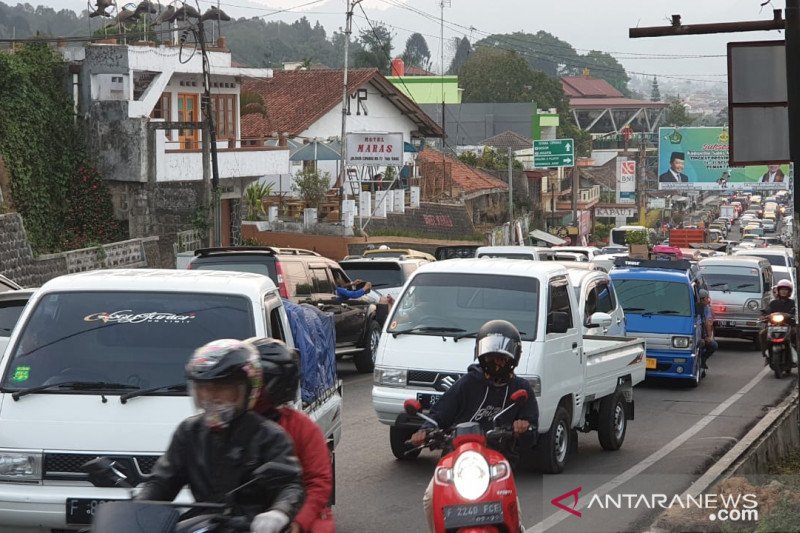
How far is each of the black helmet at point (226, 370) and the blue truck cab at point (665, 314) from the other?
16.2 m

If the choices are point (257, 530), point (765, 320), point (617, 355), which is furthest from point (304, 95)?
point (257, 530)

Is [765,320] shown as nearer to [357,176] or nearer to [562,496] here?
[562,496]

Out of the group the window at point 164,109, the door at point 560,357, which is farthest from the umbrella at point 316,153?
the door at point 560,357

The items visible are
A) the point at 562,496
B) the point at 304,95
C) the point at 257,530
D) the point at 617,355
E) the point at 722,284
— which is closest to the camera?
the point at 257,530

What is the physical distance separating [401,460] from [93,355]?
17.0ft

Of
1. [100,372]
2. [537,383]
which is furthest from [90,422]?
[537,383]

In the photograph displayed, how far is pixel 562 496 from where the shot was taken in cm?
1134

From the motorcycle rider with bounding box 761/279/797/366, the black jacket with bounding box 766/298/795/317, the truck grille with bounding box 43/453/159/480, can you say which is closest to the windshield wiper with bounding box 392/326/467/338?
the truck grille with bounding box 43/453/159/480

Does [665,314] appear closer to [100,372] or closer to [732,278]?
[732,278]

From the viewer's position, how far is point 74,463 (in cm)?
773

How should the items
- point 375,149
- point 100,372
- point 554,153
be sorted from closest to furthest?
point 100,372 < point 375,149 < point 554,153

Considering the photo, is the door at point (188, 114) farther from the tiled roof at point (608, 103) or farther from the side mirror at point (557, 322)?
the tiled roof at point (608, 103)

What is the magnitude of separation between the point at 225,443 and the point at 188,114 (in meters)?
38.0

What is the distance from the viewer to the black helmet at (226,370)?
5.04m
